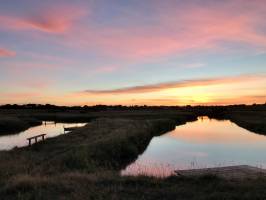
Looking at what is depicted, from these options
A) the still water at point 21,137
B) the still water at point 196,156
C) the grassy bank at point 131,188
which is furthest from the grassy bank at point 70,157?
the still water at point 21,137

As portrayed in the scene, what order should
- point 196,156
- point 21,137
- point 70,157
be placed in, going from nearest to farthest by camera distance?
1. point 70,157
2. point 196,156
3. point 21,137

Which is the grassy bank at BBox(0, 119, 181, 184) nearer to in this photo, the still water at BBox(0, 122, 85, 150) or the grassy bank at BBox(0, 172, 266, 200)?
the grassy bank at BBox(0, 172, 266, 200)

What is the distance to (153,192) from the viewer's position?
38.3 feet

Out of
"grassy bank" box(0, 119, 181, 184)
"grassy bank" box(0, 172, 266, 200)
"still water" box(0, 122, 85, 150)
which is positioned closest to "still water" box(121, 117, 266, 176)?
"grassy bank" box(0, 119, 181, 184)

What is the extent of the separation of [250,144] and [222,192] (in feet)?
98.7

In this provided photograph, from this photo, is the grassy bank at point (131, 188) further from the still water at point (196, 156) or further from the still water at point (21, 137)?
the still water at point (21, 137)

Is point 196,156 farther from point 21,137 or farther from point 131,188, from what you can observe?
point 21,137

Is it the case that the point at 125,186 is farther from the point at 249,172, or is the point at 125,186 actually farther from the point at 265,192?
the point at 249,172

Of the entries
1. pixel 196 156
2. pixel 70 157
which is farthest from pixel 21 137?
pixel 70 157

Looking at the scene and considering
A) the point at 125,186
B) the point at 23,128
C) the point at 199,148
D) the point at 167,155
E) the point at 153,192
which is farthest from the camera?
the point at 23,128

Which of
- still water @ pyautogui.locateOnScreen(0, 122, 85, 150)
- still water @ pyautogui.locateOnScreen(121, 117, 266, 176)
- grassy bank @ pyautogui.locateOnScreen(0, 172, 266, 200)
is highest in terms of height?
grassy bank @ pyautogui.locateOnScreen(0, 172, 266, 200)

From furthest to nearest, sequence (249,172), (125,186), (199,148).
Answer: (199,148), (249,172), (125,186)

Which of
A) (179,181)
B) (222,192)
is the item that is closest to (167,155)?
(179,181)

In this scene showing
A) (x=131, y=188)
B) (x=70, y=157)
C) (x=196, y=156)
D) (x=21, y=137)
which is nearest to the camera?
(x=131, y=188)
